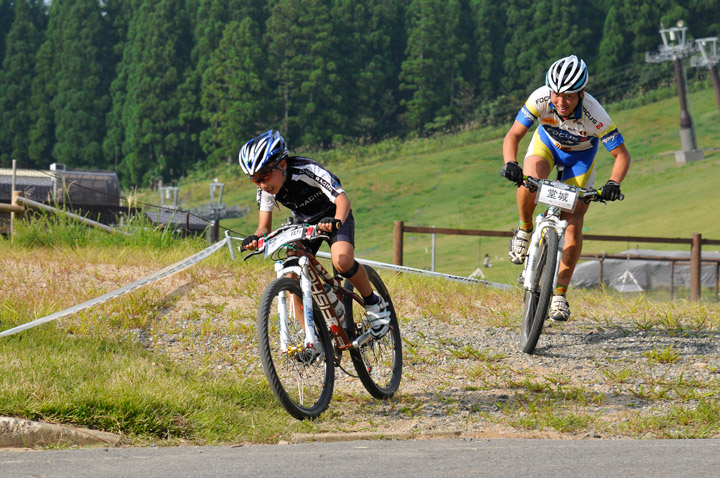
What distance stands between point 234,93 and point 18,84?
18323 millimetres

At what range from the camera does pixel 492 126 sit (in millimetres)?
61969

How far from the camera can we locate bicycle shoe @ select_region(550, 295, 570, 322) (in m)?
7.17

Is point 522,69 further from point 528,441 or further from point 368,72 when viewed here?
point 528,441

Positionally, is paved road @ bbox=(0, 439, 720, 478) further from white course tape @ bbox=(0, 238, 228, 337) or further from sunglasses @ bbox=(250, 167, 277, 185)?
white course tape @ bbox=(0, 238, 228, 337)

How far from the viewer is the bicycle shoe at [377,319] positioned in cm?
609

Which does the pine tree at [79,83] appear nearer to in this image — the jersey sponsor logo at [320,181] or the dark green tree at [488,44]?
the dark green tree at [488,44]

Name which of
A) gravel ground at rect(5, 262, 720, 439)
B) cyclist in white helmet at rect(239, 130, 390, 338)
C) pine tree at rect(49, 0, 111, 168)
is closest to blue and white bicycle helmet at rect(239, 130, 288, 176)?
cyclist in white helmet at rect(239, 130, 390, 338)

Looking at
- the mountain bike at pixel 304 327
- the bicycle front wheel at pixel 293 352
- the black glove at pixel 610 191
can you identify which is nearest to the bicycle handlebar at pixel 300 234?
the mountain bike at pixel 304 327

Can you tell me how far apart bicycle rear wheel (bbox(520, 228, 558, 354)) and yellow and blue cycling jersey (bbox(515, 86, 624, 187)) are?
102cm

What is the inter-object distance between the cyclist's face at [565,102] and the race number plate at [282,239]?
2861 mm

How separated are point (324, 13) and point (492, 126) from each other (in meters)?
15.9

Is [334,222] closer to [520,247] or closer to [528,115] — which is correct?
[528,115]

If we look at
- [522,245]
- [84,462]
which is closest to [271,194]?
[84,462]

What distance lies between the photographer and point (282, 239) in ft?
17.2
